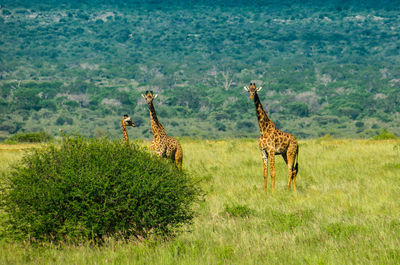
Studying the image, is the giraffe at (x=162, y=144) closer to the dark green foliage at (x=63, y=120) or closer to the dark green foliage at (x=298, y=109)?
the dark green foliage at (x=63, y=120)

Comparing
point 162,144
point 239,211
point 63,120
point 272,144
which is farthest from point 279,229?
point 63,120

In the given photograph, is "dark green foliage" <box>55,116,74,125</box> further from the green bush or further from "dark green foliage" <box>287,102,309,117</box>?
the green bush

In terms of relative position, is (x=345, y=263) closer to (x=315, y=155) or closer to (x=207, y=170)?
(x=207, y=170)

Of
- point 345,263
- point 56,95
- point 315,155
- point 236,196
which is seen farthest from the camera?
point 56,95

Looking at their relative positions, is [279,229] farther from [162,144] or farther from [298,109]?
[298,109]

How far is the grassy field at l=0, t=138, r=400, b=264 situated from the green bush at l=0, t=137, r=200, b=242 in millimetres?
284

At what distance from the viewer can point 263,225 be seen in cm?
1014

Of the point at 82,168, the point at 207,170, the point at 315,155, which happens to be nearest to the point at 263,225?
the point at 82,168

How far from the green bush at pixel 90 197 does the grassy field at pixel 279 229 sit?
284 millimetres

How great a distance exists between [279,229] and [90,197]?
371cm

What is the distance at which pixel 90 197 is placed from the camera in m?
7.98

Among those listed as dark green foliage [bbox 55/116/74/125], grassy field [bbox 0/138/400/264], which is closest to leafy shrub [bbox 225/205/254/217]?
grassy field [bbox 0/138/400/264]

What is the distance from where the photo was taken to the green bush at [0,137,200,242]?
791 cm

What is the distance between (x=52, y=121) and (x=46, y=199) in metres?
149
